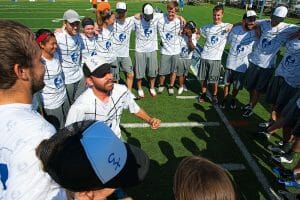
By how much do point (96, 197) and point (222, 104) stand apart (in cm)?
620


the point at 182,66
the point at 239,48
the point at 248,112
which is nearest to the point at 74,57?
the point at 182,66

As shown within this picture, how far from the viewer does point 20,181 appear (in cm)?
145

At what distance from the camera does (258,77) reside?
21.4ft

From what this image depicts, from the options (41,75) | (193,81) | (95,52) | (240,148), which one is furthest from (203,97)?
(41,75)

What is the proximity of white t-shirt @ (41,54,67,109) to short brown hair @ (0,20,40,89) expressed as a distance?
10.7ft

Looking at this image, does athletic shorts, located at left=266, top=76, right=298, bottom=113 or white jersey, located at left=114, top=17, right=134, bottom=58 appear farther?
white jersey, located at left=114, top=17, right=134, bottom=58

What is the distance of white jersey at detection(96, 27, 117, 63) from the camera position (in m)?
7.08

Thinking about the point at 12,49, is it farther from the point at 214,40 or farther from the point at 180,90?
the point at 180,90

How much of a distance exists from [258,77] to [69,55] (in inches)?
168

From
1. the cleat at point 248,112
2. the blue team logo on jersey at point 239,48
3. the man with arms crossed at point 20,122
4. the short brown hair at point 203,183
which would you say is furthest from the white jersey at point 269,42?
the man with arms crossed at point 20,122

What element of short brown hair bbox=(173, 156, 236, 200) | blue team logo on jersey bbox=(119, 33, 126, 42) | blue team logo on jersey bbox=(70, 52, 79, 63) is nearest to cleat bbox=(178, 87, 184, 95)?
blue team logo on jersey bbox=(119, 33, 126, 42)

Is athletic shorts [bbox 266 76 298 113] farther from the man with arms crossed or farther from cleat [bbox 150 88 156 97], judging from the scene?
the man with arms crossed

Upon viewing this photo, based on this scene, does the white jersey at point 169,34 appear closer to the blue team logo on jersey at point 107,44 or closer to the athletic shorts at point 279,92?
the blue team logo on jersey at point 107,44

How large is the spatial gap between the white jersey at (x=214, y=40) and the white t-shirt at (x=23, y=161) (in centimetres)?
626
